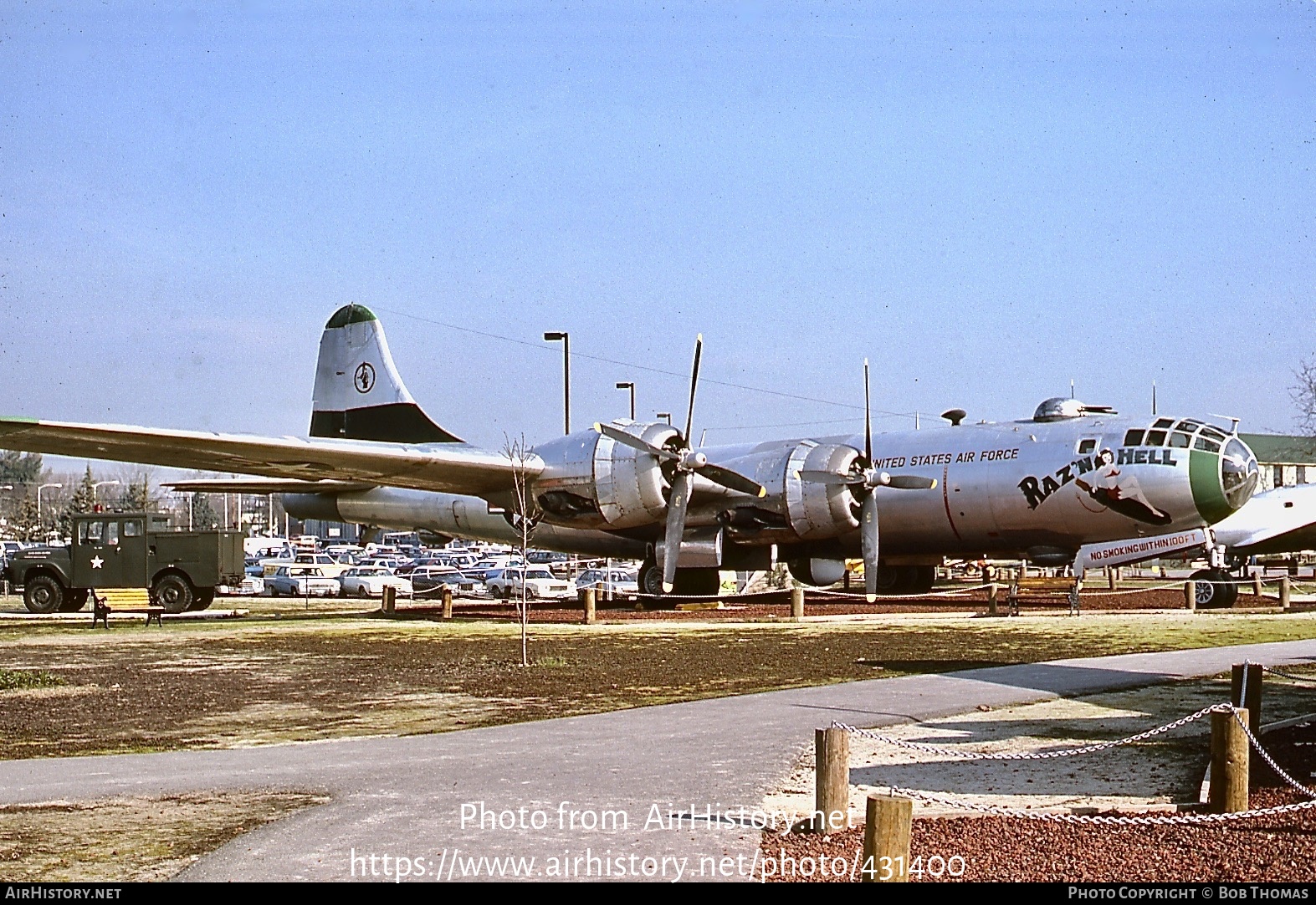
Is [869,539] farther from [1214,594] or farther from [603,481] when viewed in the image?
[1214,594]

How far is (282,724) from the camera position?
530 inches

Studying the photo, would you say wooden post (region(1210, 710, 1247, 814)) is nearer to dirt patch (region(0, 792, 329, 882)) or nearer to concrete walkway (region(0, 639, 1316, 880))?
concrete walkway (region(0, 639, 1316, 880))

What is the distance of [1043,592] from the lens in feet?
137

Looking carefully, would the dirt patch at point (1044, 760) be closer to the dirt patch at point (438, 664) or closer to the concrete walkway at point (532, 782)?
the concrete walkway at point (532, 782)

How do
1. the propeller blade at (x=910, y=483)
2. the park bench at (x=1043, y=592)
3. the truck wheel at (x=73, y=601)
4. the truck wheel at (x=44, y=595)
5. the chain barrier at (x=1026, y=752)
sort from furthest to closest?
the truck wheel at (x=73, y=601) < the truck wheel at (x=44, y=595) < the propeller blade at (x=910, y=483) < the park bench at (x=1043, y=592) < the chain barrier at (x=1026, y=752)

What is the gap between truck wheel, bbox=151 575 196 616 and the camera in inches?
1272

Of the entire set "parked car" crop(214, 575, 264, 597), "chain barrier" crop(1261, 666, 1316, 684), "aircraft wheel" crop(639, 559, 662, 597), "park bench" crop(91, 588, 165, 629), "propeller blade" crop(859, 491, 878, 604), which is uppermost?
"propeller blade" crop(859, 491, 878, 604)

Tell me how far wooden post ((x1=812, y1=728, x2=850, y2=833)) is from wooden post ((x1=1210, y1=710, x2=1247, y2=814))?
234 centimetres

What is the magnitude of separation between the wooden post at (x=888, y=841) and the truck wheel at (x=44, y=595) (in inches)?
1191

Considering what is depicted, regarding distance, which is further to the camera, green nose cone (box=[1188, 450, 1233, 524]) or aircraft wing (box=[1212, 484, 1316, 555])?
aircraft wing (box=[1212, 484, 1316, 555])

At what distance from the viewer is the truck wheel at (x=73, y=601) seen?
108 feet

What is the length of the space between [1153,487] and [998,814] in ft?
71.9

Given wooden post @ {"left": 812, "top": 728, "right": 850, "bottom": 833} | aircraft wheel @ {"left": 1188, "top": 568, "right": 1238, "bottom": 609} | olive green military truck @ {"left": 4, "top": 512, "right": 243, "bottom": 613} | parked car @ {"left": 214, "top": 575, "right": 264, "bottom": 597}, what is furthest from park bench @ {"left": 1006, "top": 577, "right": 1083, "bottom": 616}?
parked car @ {"left": 214, "top": 575, "right": 264, "bottom": 597}

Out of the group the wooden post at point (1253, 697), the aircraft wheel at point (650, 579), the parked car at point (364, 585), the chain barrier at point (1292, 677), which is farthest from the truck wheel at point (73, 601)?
the wooden post at point (1253, 697)
